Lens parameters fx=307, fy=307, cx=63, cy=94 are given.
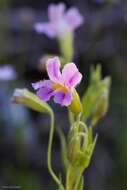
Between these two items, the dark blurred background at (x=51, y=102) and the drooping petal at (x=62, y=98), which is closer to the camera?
the drooping petal at (x=62, y=98)

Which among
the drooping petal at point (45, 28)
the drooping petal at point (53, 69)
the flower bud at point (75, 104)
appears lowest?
the flower bud at point (75, 104)

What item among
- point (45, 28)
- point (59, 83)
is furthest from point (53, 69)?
point (45, 28)

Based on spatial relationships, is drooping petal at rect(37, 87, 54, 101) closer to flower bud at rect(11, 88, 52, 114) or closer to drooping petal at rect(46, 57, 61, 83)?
drooping petal at rect(46, 57, 61, 83)

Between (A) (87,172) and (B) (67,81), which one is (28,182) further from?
(B) (67,81)

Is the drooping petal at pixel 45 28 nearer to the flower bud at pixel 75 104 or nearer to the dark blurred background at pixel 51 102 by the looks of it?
the flower bud at pixel 75 104

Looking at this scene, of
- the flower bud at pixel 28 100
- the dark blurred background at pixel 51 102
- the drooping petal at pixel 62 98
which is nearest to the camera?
the drooping petal at pixel 62 98

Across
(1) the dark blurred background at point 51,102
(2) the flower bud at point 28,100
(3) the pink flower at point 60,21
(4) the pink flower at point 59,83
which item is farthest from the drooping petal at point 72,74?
(1) the dark blurred background at point 51,102

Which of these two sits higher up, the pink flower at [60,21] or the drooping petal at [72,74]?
the pink flower at [60,21]

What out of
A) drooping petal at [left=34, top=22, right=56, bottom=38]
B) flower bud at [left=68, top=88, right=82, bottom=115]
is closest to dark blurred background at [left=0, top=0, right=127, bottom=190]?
drooping petal at [left=34, top=22, right=56, bottom=38]
